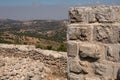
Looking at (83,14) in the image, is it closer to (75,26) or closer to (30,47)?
(75,26)

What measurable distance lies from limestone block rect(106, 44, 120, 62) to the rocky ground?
7.51 meters

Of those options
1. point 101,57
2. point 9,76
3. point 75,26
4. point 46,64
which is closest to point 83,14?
point 75,26

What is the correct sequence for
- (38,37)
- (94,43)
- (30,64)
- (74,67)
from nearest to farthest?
(94,43), (74,67), (30,64), (38,37)

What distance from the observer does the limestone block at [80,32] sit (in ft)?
13.0

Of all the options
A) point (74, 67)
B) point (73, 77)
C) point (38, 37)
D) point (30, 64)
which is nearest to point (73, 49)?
point (74, 67)

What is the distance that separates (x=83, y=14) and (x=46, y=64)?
12370 mm

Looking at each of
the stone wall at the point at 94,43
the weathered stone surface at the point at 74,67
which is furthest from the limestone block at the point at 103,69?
the weathered stone surface at the point at 74,67

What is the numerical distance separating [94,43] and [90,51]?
105 millimetres

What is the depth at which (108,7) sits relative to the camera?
3.79 metres

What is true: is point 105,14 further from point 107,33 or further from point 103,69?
point 103,69

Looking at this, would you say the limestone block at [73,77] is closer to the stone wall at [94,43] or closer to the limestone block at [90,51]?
the stone wall at [94,43]

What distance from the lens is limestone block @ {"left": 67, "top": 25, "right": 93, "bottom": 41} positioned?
3955 millimetres

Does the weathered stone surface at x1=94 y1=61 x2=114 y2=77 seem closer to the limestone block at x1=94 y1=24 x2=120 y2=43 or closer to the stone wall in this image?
the stone wall

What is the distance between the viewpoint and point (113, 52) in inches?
149
